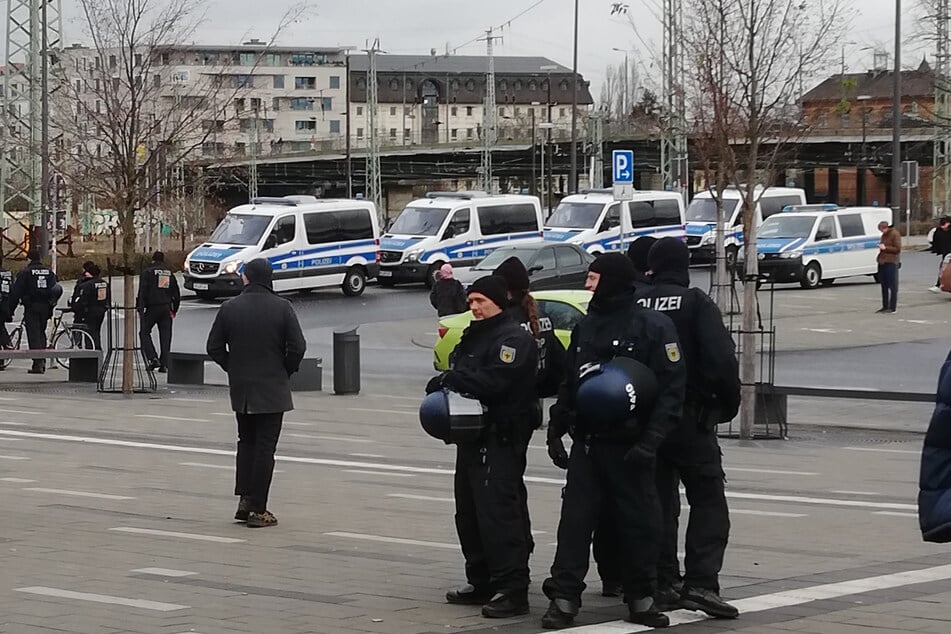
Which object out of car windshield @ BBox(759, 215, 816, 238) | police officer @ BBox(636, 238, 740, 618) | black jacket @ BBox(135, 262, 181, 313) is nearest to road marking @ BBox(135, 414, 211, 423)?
black jacket @ BBox(135, 262, 181, 313)

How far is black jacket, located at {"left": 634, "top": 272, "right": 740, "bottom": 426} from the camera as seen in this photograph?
7965 millimetres

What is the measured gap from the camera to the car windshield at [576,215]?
44562mm

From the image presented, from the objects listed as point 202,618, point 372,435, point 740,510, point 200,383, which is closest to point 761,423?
point 372,435

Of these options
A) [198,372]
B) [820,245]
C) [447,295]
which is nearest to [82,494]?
[447,295]

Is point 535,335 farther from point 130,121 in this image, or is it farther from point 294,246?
point 294,246

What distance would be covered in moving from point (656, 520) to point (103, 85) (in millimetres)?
17368

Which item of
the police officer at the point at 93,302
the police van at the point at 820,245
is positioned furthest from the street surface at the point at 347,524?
the police van at the point at 820,245

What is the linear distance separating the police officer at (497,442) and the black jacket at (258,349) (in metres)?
2.84

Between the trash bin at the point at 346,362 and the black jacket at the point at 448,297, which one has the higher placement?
the black jacket at the point at 448,297

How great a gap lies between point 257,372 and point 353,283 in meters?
29.9

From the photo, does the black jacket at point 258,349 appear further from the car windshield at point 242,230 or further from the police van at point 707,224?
the police van at point 707,224

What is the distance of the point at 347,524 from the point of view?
10938 millimetres

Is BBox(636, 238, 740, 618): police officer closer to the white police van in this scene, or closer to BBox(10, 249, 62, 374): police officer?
BBox(10, 249, 62, 374): police officer

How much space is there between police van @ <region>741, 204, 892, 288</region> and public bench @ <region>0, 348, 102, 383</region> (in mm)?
20719
